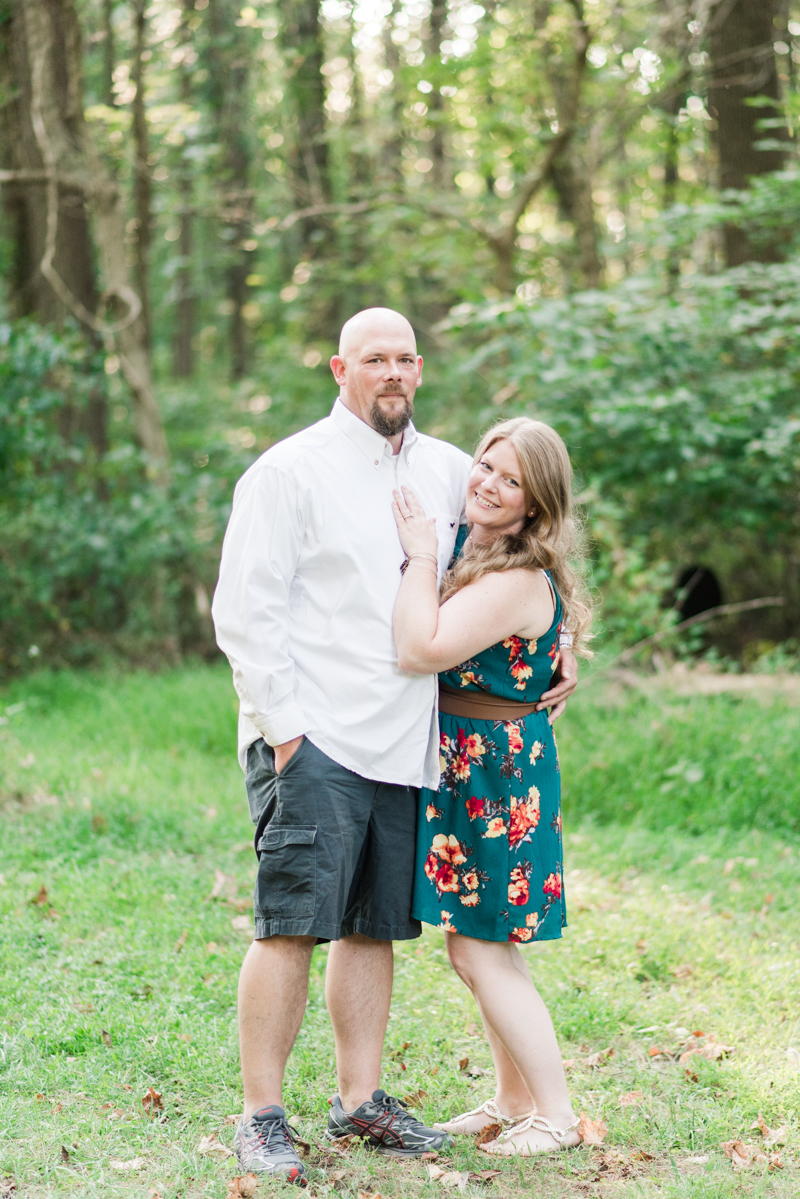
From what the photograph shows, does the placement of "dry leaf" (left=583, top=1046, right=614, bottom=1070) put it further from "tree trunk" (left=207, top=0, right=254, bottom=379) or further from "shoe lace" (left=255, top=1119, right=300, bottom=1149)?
"tree trunk" (left=207, top=0, right=254, bottom=379)

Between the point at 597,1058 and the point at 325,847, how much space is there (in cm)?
144

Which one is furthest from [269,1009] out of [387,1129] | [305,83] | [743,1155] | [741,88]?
[305,83]

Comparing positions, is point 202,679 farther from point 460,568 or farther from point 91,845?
point 460,568

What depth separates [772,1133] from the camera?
3.14m

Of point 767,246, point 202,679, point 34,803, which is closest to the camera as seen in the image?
point 34,803

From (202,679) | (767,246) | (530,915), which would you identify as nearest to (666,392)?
(767,246)

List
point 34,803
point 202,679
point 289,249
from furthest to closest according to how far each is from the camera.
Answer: point 289,249 < point 202,679 < point 34,803

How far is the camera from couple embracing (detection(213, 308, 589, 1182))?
291 centimetres

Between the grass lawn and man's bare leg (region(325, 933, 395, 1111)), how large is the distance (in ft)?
0.66

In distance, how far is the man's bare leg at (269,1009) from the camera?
9.61ft

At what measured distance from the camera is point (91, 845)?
5.28 m

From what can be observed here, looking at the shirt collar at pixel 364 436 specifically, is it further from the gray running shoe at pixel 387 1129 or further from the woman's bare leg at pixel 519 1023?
the gray running shoe at pixel 387 1129

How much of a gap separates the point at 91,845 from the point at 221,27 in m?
9.99

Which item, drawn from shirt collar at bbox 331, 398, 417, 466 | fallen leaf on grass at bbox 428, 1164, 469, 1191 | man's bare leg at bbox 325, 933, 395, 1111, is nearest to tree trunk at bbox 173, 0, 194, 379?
shirt collar at bbox 331, 398, 417, 466
